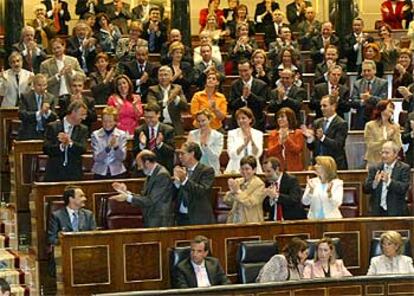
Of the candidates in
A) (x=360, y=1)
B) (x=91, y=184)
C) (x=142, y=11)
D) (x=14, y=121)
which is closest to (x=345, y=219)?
(x=91, y=184)

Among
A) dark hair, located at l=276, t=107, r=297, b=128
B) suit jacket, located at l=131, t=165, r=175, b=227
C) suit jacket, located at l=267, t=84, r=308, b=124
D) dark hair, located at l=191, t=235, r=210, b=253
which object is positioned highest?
suit jacket, located at l=267, t=84, r=308, b=124

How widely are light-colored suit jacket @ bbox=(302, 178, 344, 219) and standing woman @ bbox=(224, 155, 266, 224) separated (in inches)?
15.4

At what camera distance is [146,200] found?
1049 cm

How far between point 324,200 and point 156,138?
61.8 inches

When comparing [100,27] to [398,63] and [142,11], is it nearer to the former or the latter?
[142,11]

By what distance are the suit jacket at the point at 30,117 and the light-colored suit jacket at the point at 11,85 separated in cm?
68

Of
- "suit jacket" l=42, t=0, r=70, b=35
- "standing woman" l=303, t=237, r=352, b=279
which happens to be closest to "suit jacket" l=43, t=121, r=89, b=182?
"standing woman" l=303, t=237, r=352, b=279

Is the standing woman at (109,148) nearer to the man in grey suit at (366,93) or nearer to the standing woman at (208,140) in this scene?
the standing woman at (208,140)

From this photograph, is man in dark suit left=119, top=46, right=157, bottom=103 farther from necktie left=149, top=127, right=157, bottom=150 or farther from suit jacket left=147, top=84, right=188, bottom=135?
necktie left=149, top=127, right=157, bottom=150

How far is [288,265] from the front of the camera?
10023 mm

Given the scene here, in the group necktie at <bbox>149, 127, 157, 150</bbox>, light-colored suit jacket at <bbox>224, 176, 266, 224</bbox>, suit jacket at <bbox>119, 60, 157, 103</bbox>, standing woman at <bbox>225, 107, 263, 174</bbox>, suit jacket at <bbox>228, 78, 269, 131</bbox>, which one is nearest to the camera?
light-colored suit jacket at <bbox>224, 176, 266, 224</bbox>

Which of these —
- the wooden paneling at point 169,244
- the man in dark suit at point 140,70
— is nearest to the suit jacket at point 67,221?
the wooden paneling at point 169,244

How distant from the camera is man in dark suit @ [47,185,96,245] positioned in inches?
408

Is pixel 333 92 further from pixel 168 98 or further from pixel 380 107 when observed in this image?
pixel 168 98
